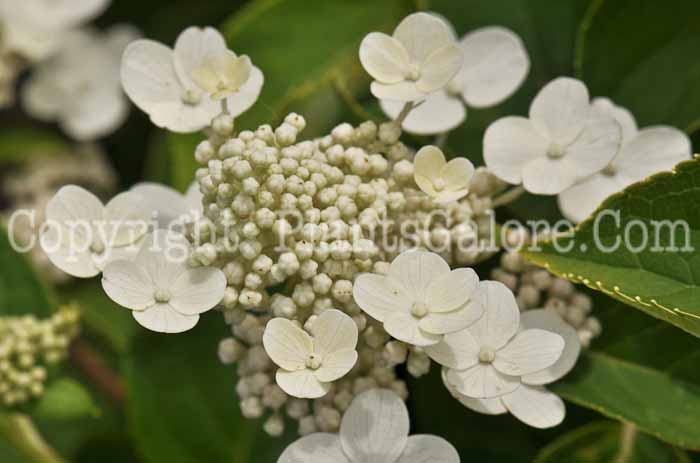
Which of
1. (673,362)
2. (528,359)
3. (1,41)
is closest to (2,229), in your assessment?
(1,41)

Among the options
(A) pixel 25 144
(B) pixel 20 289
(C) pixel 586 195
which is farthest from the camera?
(A) pixel 25 144

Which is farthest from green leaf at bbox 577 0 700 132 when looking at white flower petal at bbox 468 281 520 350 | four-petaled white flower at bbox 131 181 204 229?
four-petaled white flower at bbox 131 181 204 229

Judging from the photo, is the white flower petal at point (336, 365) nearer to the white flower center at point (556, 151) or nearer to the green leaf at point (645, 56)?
the white flower center at point (556, 151)

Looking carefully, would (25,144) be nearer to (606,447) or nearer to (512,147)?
(512,147)

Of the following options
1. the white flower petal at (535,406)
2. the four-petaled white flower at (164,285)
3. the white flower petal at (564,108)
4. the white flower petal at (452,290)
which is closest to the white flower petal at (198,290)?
the four-petaled white flower at (164,285)

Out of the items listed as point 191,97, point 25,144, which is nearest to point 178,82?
point 191,97

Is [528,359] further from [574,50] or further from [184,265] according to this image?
[574,50]
